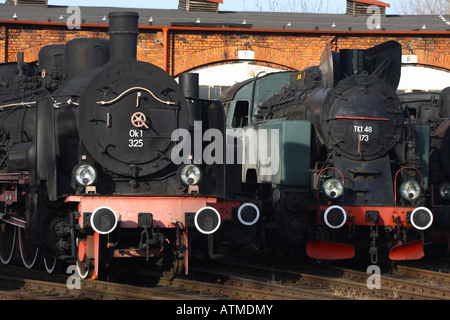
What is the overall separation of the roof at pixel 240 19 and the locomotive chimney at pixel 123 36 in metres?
11.2

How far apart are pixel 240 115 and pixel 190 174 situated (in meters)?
4.57

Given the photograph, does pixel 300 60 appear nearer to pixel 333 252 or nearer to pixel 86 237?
pixel 333 252

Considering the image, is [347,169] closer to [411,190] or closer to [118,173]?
[411,190]

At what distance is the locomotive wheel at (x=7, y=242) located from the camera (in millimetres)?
11477

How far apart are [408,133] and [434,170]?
1252 mm

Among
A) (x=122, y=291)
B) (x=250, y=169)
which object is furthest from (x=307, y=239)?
(x=122, y=291)

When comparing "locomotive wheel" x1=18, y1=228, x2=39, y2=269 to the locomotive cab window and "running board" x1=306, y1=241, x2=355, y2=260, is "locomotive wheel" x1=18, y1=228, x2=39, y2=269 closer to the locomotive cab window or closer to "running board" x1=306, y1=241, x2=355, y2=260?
"running board" x1=306, y1=241, x2=355, y2=260

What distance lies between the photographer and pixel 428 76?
69.5 feet

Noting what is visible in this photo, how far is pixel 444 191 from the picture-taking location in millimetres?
12094
